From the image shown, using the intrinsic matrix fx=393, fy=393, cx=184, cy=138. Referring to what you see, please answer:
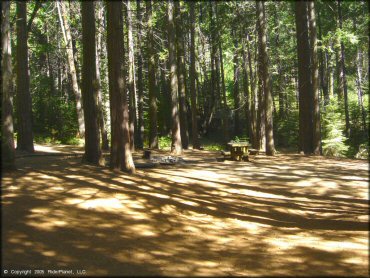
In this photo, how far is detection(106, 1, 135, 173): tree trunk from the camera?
1094cm

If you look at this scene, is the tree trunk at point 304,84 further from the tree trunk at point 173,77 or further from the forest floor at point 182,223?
the forest floor at point 182,223

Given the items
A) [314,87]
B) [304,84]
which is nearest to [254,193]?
[314,87]

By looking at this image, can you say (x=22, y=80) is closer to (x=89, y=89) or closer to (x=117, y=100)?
(x=89, y=89)

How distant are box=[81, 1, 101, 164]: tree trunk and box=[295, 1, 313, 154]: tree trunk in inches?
391

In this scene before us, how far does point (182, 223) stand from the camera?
7016 millimetres

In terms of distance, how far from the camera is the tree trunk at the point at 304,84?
17.9 m

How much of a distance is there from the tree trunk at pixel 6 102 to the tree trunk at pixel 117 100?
8.65 ft

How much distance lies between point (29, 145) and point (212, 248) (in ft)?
41.9

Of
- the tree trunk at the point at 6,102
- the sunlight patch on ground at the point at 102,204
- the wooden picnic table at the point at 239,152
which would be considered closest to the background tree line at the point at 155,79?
the tree trunk at the point at 6,102

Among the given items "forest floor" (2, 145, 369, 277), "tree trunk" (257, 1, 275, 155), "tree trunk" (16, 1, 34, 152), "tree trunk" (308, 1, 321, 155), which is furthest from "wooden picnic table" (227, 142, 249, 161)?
"tree trunk" (16, 1, 34, 152)

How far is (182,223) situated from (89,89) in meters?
6.64

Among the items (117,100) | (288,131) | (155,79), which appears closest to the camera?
(117,100)

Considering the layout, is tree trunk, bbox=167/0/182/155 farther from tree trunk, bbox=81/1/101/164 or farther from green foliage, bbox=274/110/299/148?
green foliage, bbox=274/110/299/148

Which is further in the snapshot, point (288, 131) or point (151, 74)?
point (288, 131)
